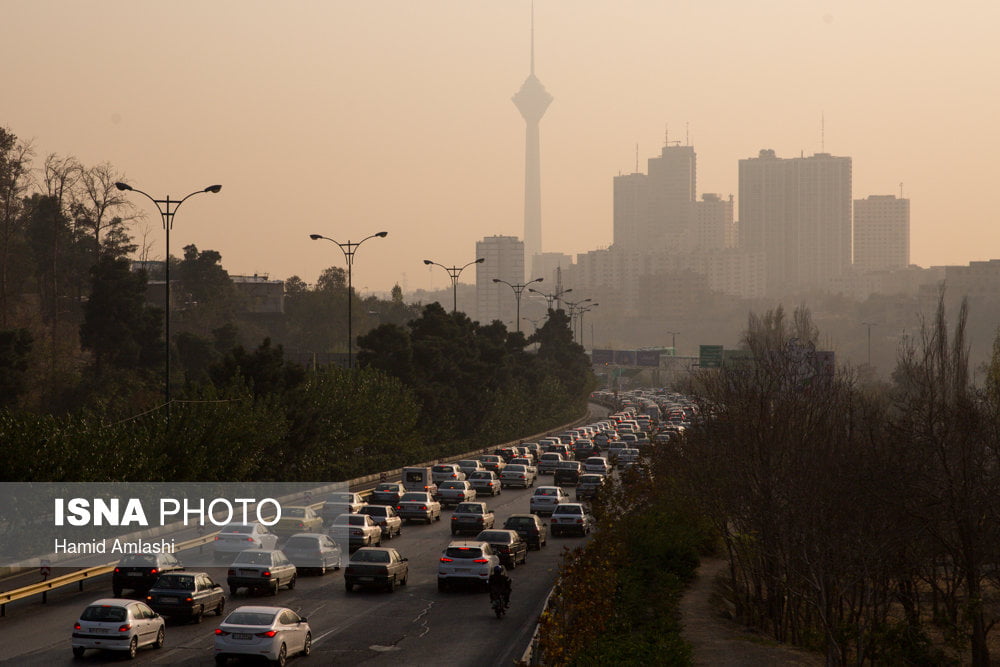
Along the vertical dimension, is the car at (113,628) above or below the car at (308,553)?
above

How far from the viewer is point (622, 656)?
20.2m

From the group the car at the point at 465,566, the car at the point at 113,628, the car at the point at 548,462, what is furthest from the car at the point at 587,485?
the car at the point at 113,628

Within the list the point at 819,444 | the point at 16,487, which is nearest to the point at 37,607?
the point at 16,487

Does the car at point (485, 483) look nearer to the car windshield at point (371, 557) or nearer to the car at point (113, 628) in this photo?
the car windshield at point (371, 557)

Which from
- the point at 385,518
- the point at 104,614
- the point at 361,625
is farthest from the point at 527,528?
the point at 104,614

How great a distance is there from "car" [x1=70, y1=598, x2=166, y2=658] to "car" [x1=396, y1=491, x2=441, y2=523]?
26.2m

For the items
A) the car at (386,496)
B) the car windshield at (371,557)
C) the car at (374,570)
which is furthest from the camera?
the car at (386,496)

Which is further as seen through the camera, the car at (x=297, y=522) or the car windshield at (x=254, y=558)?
the car at (x=297, y=522)

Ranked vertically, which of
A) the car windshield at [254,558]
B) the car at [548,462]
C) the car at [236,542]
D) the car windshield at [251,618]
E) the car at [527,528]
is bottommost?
the car at [548,462]

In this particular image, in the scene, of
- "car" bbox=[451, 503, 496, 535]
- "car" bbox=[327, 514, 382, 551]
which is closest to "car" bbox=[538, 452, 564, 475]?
"car" bbox=[451, 503, 496, 535]

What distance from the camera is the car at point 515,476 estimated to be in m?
68.2

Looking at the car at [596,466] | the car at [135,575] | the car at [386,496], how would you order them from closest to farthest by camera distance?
the car at [135,575] → the car at [386,496] → the car at [596,466]

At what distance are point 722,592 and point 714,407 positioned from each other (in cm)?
540

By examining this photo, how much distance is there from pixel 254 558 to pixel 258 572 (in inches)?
25.7
